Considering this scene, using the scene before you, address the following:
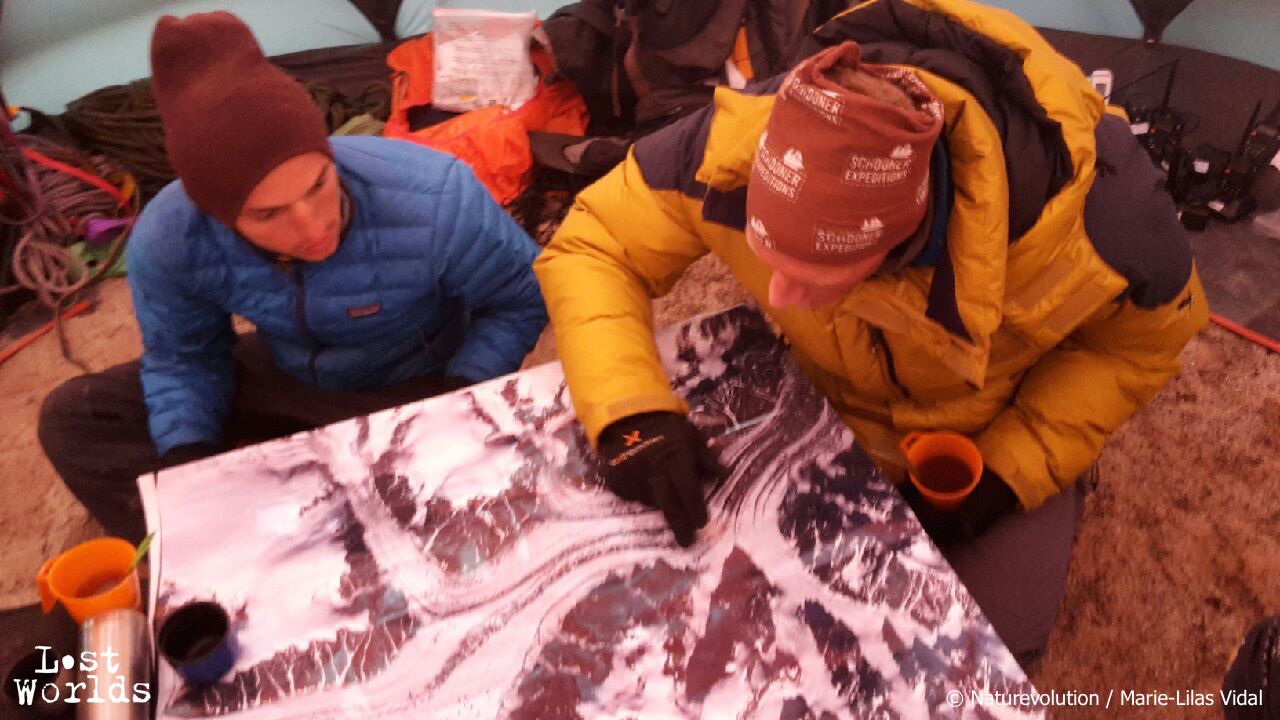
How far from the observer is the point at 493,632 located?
886 mm

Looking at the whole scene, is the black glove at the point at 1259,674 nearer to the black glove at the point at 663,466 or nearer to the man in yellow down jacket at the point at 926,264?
the man in yellow down jacket at the point at 926,264

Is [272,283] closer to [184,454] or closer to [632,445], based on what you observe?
[184,454]

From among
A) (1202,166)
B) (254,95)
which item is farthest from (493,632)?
(1202,166)

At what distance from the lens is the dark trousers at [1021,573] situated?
1068 millimetres

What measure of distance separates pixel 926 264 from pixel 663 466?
1.13ft

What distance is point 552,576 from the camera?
3.04 feet

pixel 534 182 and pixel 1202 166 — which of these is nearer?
pixel 1202 166

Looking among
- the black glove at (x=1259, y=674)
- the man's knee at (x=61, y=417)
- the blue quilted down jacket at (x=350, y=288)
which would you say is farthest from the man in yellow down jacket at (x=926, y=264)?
the man's knee at (x=61, y=417)

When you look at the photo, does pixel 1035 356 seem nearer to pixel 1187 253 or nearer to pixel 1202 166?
pixel 1187 253

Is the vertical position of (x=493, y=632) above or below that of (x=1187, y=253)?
below

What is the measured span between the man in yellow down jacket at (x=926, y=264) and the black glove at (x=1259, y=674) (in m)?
0.31

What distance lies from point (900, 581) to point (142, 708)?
74 cm

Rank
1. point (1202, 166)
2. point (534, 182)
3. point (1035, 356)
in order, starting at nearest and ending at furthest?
point (1035, 356)
point (1202, 166)
point (534, 182)

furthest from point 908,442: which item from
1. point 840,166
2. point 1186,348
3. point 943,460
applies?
point 1186,348
